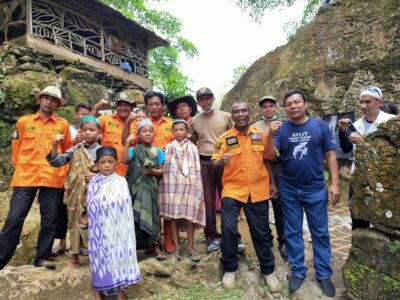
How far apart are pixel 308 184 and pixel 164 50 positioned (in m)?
21.7

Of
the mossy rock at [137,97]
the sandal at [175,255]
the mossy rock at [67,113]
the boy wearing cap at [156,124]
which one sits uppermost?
the mossy rock at [137,97]

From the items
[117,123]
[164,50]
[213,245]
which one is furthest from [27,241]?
[164,50]

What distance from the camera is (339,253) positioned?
4113 millimetres

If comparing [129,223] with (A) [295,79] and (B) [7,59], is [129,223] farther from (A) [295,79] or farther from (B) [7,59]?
(B) [7,59]

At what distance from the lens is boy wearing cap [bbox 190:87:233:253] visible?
3834 millimetres

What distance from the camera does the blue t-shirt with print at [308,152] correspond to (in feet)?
10.3

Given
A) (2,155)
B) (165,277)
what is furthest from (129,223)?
(2,155)

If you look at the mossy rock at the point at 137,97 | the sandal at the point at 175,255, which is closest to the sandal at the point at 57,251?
the sandal at the point at 175,255

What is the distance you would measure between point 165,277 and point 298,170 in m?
1.85

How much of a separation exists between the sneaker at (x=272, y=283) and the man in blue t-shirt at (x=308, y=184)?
140 mm

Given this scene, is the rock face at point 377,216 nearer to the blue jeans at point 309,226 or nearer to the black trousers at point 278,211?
the blue jeans at point 309,226

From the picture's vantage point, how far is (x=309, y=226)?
321 cm

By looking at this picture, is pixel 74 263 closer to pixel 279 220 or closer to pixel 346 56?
pixel 279 220

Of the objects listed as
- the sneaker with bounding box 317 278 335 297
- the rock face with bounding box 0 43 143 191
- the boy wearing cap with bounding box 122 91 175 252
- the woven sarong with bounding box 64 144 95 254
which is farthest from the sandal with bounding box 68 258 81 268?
the rock face with bounding box 0 43 143 191
